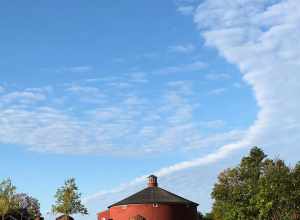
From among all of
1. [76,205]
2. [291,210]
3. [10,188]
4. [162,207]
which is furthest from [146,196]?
[291,210]

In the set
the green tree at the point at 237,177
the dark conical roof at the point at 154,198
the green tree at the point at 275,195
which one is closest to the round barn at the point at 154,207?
the dark conical roof at the point at 154,198

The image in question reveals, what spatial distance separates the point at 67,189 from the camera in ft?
261

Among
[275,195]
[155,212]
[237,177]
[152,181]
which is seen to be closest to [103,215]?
[152,181]

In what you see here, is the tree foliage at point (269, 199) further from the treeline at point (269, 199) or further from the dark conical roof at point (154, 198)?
the dark conical roof at point (154, 198)

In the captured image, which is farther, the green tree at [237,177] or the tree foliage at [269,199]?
the green tree at [237,177]

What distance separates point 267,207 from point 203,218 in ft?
215

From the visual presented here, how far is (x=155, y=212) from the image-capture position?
273 ft

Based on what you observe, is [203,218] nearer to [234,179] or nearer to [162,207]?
[234,179]

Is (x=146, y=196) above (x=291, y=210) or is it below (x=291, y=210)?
above

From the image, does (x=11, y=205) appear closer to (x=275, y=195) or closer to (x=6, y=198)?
(x=6, y=198)

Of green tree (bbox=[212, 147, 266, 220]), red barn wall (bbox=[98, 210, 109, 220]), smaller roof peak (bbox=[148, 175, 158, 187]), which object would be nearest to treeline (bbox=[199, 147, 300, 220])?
green tree (bbox=[212, 147, 266, 220])

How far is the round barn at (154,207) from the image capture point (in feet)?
274

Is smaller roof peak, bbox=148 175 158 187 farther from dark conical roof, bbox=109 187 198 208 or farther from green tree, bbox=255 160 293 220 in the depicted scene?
green tree, bbox=255 160 293 220

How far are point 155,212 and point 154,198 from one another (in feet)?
9.43
